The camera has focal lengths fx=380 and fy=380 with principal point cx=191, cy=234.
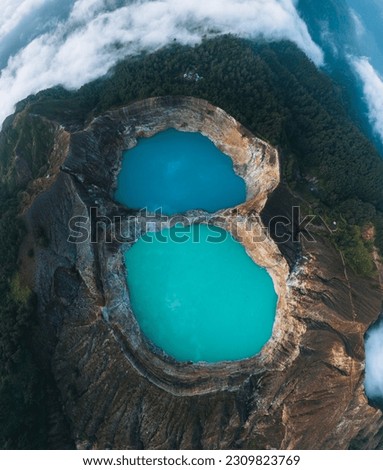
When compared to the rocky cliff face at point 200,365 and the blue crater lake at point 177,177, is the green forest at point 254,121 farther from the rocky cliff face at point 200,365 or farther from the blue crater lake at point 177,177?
the blue crater lake at point 177,177

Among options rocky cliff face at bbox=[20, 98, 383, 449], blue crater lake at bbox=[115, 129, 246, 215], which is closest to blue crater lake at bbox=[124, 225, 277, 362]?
rocky cliff face at bbox=[20, 98, 383, 449]

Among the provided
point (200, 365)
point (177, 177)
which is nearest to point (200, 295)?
point (200, 365)

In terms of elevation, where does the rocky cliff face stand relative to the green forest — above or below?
below

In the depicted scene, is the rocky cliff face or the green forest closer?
the rocky cliff face

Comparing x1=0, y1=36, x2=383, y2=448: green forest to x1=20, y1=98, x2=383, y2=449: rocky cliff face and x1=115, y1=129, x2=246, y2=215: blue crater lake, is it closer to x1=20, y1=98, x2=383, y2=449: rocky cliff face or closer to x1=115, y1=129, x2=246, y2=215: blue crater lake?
x1=20, y1=98, x2=383, y2=449: rocky cliff face

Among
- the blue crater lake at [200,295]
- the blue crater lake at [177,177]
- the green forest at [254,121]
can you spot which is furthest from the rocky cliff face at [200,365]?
the blue crater lake at [177,177]

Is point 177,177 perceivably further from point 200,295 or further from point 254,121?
point 200,295
